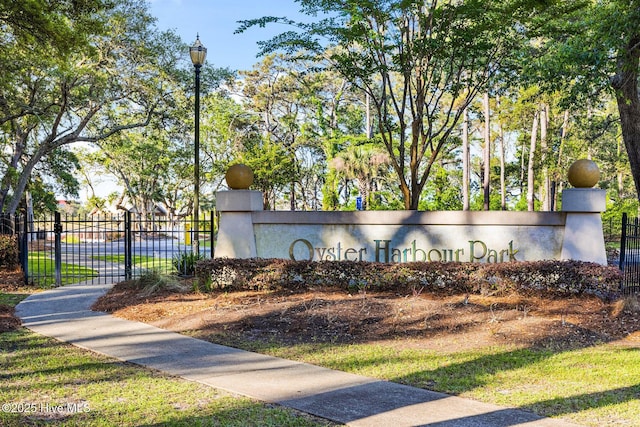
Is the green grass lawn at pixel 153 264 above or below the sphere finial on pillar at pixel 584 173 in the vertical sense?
below

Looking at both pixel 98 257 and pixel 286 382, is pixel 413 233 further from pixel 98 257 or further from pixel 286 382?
pixel 98 257

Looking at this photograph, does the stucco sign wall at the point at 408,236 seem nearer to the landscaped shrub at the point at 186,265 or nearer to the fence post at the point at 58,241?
the landscaped shrub at the point at 186,265

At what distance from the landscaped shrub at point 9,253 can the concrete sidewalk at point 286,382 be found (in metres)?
8.16

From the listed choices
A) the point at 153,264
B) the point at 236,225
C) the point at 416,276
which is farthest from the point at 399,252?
the point at 153,264

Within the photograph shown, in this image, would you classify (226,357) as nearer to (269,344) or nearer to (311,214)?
(269,344)

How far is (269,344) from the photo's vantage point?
7.24 meters

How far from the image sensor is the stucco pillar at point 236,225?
12305 millimetres

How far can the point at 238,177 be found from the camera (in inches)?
486

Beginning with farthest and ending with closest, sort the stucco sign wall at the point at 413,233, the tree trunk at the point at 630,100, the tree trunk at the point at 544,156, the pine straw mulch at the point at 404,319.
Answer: the tree trunk at the point at 544,156
the tree trunk at the point at 630,100
the stucco sign wall at the point at 413,233
the pine straw mulch at the point at 404,319

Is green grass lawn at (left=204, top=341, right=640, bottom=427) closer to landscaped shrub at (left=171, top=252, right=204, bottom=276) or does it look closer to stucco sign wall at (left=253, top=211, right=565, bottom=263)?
stucco sign wall at (left=253, top=211, right=565, bottom=263)

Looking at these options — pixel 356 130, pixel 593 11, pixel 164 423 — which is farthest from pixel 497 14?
pixel 356 130

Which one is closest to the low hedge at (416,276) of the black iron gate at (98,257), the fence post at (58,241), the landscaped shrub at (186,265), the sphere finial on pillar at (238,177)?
the sphere finial on pillar at (238,177)

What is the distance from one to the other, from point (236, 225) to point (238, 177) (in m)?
1.07

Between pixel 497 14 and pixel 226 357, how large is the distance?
9.85m
